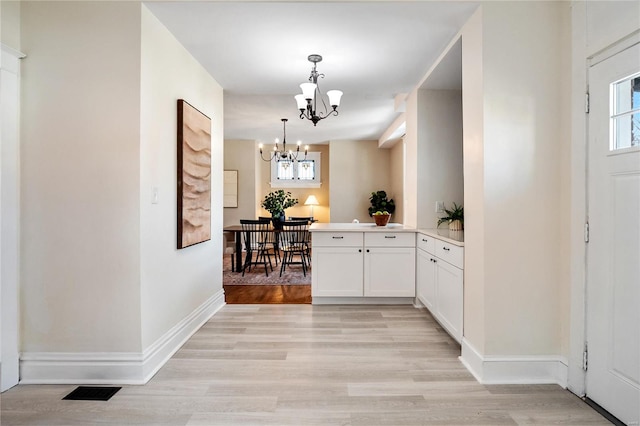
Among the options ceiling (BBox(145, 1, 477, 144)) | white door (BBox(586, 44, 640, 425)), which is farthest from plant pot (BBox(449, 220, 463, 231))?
ceiling (BBox(145, 1, 477, 144))

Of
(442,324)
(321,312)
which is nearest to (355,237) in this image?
(321,312)

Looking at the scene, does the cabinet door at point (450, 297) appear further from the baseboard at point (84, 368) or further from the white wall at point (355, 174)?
the white wall at point (355, 174)

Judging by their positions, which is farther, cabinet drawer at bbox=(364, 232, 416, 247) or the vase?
the vase

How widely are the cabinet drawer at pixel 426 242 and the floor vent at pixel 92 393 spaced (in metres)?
2.70

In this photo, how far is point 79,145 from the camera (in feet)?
7.63

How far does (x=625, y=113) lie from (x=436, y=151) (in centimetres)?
212

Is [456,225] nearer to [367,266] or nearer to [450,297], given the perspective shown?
[450,297]

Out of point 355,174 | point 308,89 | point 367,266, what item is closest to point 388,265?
point 367,266

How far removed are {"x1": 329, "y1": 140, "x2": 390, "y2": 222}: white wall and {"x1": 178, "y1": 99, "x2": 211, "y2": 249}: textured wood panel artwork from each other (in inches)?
204

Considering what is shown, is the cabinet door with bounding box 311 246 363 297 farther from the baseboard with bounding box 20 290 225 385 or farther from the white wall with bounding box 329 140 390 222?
the white wall with bounding box 329 140 390 222

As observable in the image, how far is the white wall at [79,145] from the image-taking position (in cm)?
232

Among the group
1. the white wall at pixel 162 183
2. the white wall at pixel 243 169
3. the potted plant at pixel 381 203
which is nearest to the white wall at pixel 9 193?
the white wall at pixel 162 183

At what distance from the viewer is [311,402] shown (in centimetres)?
208

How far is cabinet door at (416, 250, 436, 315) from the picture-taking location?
3438 mm
